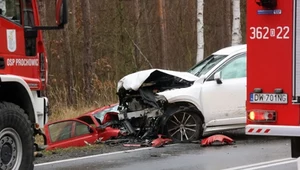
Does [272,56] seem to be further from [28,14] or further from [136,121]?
[136,121]

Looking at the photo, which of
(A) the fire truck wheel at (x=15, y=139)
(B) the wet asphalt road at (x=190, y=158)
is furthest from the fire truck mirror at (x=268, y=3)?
(B) the wet asphalt road at (x=190, y=158)

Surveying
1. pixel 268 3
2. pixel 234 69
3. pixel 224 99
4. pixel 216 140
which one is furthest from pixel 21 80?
pixel 234 69

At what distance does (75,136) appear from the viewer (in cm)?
1328

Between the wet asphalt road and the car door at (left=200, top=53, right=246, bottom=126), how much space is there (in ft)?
2.03

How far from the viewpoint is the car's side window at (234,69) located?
43.8 ft

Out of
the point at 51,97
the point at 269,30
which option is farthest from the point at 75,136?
the point at 51,97

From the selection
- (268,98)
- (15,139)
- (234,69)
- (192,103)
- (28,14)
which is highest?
(28,14)

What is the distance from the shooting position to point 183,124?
13227 mm

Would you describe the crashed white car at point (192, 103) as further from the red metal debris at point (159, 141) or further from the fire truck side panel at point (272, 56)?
the fire truck side panel at point (272, 56)

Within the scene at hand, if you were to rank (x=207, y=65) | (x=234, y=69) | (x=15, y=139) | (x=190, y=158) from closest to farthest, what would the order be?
(x=15, y=139) → (x=190, y=158) → (x=234, y=69) → (x=207, y=65)

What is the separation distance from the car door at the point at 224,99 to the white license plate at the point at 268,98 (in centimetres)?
563

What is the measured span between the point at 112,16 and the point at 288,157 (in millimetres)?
20318

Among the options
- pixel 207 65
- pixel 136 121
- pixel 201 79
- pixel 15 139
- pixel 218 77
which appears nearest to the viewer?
pixel 15 139

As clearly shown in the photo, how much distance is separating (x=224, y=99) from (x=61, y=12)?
5741mm
